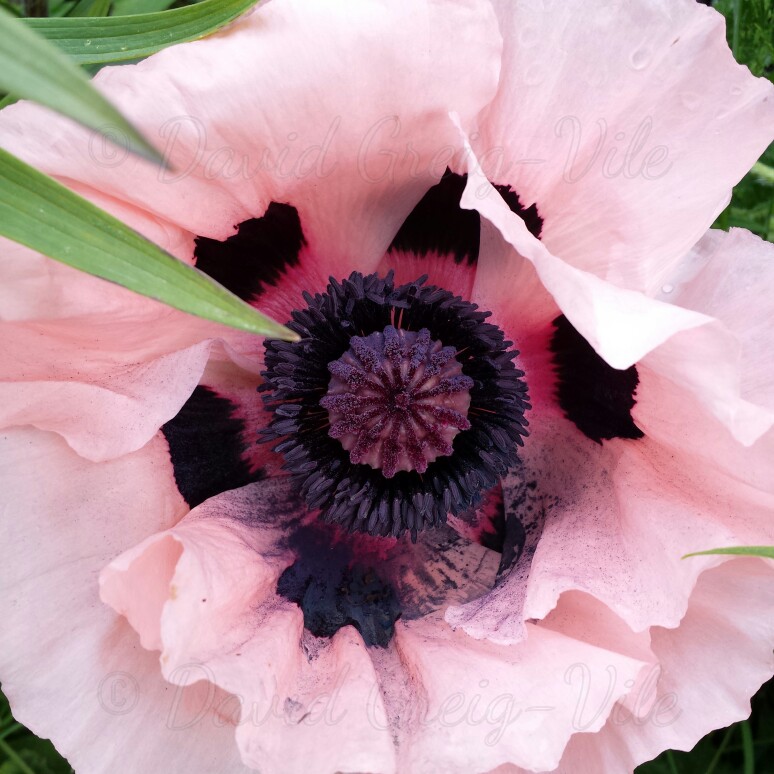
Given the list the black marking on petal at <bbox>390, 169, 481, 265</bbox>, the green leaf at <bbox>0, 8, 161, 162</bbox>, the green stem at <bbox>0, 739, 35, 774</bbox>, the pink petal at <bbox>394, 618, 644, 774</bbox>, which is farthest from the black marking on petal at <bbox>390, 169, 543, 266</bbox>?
the green stem at <bbox>0, 739, 35, 774</bbox>

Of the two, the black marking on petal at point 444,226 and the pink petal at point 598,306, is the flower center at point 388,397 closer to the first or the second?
the black marking on petal at point 444,226

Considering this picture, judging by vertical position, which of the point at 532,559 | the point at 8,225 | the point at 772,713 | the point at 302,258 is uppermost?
the point at 8,225

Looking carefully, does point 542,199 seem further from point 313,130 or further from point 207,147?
point 207,147

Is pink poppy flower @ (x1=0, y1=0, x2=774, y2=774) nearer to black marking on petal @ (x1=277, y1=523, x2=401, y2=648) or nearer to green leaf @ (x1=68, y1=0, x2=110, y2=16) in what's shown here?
black marking on petal @ (x1=277, y1=523, x2=401, y2=648)

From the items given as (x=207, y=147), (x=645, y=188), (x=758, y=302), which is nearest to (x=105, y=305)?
(x=207, y=147)

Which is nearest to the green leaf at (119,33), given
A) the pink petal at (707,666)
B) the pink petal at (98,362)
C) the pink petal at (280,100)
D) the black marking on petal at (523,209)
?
the pink petal at (280,100)

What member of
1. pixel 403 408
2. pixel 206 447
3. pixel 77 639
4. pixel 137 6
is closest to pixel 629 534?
pixel 403 408

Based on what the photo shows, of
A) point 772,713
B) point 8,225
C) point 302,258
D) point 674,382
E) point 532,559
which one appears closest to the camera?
point 8,225
